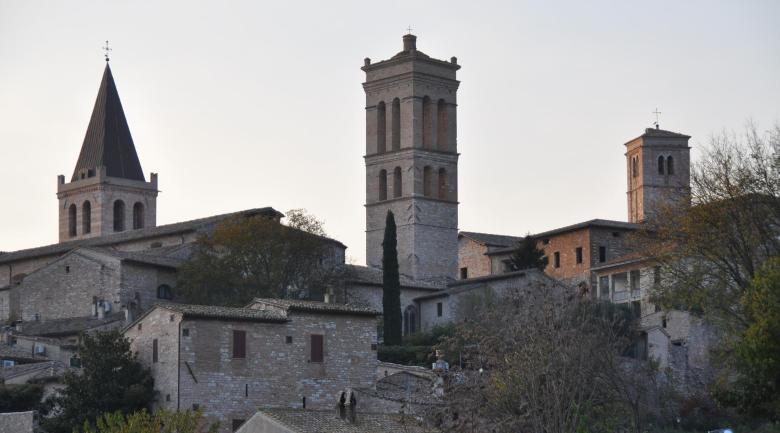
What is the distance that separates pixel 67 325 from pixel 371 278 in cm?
1383

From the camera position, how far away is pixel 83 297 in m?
70.0

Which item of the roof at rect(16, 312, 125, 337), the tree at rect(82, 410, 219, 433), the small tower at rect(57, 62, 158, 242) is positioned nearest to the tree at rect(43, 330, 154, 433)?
the tree at rect(82, 410, 219, 433)

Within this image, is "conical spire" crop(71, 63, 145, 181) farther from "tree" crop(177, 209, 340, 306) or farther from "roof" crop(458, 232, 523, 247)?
"tree" crop(177, 209, 340, 306)

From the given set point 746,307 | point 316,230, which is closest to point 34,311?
point 316,230

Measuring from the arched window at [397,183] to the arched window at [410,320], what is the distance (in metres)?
18.4

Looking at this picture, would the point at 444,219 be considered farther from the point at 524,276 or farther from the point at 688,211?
the point at 688,211

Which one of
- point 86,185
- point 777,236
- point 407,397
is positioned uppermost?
point 86,185

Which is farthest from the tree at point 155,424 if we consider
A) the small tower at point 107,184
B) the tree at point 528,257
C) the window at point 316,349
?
the small tower at point 107,184

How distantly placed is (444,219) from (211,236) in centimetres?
2245

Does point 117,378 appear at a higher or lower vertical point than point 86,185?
lower

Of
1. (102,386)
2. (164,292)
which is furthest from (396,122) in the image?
(102,386)

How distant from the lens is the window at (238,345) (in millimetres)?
50500

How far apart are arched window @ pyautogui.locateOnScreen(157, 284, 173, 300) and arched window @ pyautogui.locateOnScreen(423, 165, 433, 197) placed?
25962 mm

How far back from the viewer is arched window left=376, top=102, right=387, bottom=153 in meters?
95.7
